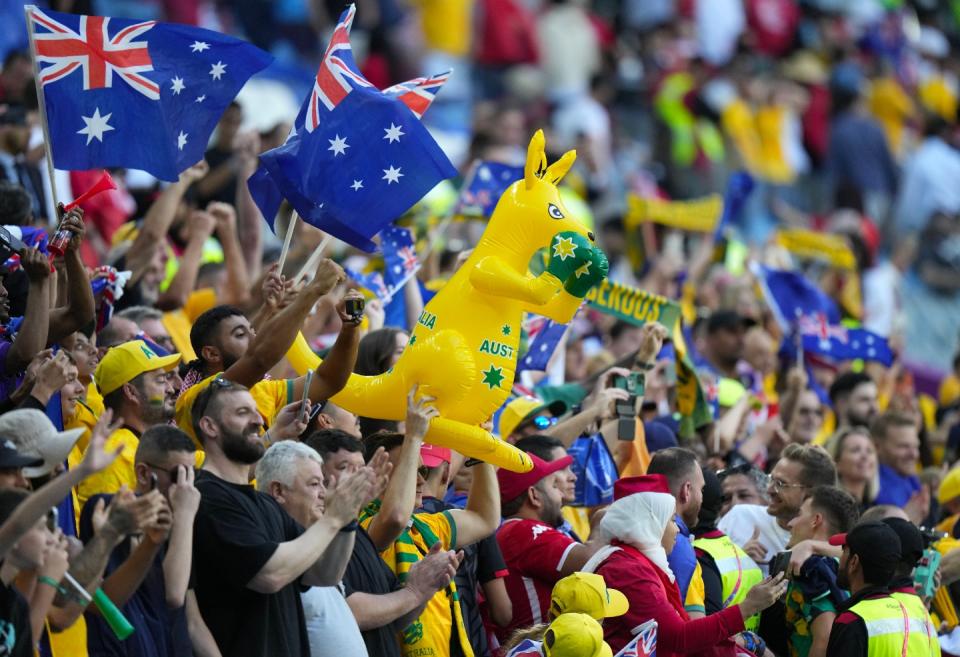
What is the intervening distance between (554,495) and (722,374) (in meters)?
4.33

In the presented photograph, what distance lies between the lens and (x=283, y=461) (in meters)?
7.02

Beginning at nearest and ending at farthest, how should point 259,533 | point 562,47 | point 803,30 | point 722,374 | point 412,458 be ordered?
1. point 259,533
2. point 412,458
3. point 722,374
4. point 562,47
5. point 803,30

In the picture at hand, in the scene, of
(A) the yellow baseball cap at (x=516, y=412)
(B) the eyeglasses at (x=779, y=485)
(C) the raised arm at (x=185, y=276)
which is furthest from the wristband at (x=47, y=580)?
(C) the raised arm at (x=185, y=276)

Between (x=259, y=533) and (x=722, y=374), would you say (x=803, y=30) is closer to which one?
(x=722, y=374)

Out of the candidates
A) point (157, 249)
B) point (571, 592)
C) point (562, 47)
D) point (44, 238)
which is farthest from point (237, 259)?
point (562, 47)

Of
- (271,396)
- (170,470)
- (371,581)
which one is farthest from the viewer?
(271,396)

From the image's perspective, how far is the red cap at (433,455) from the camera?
26.1 ft

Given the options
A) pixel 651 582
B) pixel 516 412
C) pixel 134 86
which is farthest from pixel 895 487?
pixel 134 86

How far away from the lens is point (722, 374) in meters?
12.5

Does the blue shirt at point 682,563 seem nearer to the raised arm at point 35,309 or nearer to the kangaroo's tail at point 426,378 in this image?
the kangaroo's tail at point 426,378

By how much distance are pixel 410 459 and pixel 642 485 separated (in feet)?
3.82

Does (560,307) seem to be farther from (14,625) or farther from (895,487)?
(895,487)

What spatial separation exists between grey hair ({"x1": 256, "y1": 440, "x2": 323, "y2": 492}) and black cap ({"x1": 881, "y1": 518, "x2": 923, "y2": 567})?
8.98ft

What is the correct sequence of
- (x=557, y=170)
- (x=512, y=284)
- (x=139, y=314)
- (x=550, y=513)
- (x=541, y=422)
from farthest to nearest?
(x=541, y=422) → (x=139, y=314) → (x=550, y=513) → (x=557, y=170) → (x=512, y=284)
